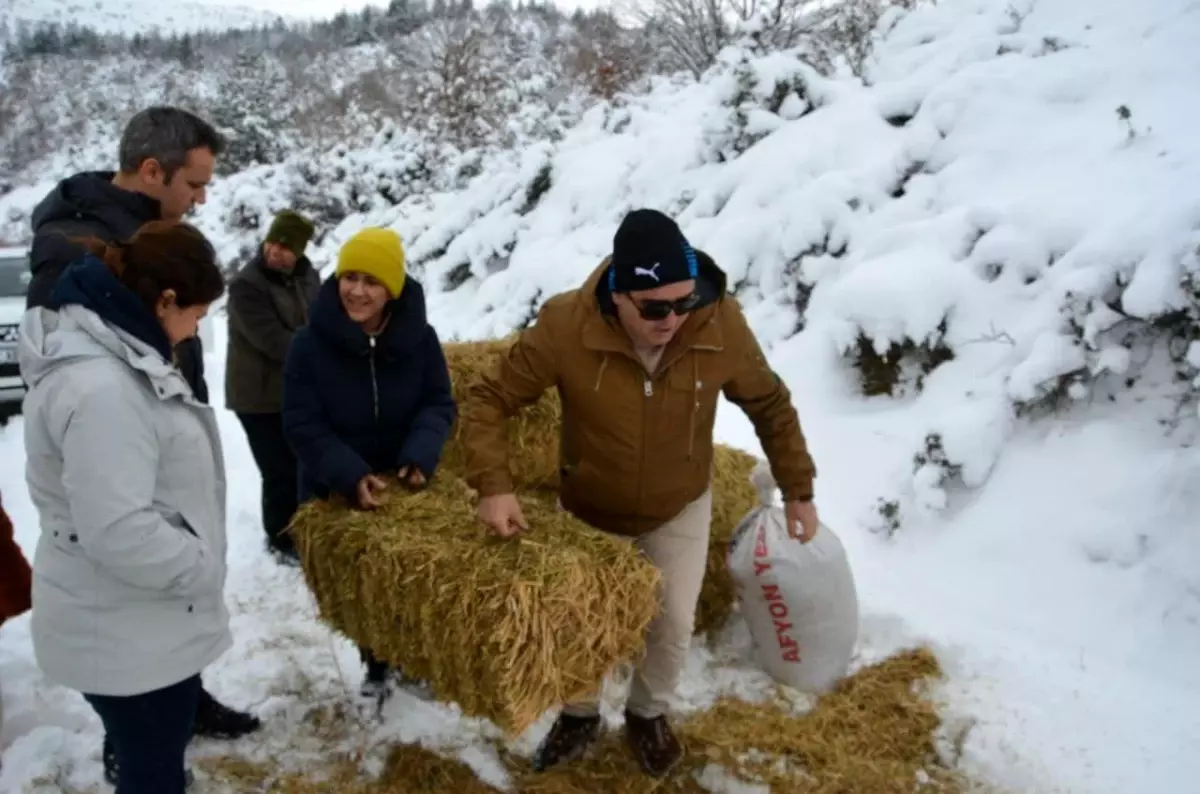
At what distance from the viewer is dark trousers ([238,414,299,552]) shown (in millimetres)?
4027

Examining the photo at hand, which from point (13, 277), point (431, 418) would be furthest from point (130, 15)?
point (431, 418)

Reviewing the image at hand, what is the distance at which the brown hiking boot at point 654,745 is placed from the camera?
2.80 meters

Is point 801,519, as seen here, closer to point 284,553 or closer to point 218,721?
point 218,721

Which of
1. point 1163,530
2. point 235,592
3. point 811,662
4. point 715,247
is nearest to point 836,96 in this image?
point 715,247

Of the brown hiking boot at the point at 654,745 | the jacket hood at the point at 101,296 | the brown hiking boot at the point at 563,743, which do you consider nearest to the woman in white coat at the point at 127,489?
the jacket hood at the point at 101,296

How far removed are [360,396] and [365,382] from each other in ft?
0.18

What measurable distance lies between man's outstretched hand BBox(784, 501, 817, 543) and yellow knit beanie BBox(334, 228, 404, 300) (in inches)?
65.1

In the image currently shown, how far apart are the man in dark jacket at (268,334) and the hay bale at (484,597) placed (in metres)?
1.36

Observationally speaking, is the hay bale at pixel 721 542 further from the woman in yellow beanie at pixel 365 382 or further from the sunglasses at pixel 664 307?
the sunglasses at pixel 664 307

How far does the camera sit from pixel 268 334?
3904 millimetres

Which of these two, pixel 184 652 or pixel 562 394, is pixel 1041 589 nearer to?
pixel 562 394

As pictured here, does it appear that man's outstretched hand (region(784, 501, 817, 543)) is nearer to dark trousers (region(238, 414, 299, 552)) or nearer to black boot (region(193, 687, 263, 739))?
black boot (region(193, 687, 263, 739))

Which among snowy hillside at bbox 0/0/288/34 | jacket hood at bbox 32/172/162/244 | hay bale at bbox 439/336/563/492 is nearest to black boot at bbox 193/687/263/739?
hay bale at bbox 439/336/563/492

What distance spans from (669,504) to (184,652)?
149 cm
